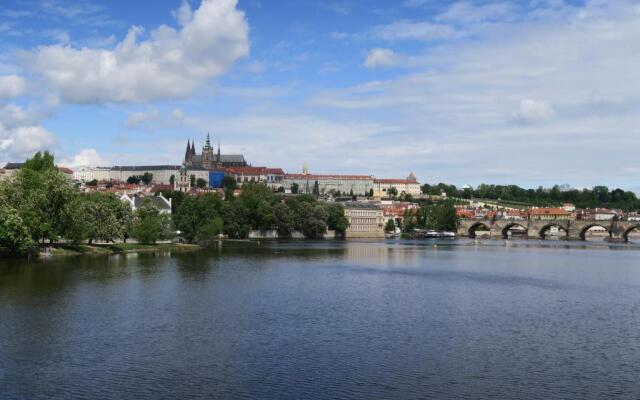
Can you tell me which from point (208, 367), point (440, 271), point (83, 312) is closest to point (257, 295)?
point (83, 312)

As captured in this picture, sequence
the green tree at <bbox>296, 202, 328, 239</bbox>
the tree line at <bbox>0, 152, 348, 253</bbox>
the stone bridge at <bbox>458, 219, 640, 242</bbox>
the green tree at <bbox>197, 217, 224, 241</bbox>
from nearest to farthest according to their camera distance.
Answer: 1. the tree line at <bbox>0, 152, 348, 253</bbox>
2. the green tree at <bbox>197, 217, 224, 241</bbox>
3. the green tree at <bbox>296, 202, 328, 239</bbox>
4. the stone bridge at <bbox>458, 219, 640, 242</bbox>

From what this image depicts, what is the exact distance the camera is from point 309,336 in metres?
28.0

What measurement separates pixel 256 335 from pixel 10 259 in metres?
36.7

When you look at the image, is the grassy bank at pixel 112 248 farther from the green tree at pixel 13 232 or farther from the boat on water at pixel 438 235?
the boat on water at pixel 438 235

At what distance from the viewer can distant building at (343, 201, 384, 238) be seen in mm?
163625

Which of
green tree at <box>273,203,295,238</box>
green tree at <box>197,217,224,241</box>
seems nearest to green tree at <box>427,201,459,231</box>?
green tree at <box>273,203,295,238</box>

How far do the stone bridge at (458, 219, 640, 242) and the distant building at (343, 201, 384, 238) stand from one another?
769 inches

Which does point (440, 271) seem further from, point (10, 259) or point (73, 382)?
point (73, 382)

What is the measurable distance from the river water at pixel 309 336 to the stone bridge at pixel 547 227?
95.1 metres

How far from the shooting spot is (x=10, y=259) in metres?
57.3

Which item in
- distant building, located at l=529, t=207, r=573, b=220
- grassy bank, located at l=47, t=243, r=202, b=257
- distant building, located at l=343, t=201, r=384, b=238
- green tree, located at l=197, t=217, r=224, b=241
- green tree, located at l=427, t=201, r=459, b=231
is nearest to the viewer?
grassy bank, located at l=47, t=243, r=202, b=257

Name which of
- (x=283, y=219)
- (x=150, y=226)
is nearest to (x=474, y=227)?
(x=283, y=219)

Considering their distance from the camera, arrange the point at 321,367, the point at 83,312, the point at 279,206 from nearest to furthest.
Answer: the point at 321,367
the point at 83,312
the point at 279,206

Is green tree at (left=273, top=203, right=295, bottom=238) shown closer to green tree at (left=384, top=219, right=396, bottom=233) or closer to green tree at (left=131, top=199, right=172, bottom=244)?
green tree at (left=131, top=199, right=172, bottom=244)
